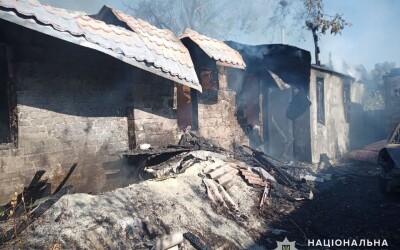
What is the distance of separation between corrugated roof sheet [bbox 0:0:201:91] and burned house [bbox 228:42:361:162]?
14.3 ft

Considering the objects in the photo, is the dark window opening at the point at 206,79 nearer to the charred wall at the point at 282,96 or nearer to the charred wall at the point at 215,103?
the charred wall at the point at 215,103

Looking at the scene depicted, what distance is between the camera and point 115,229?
165 inches

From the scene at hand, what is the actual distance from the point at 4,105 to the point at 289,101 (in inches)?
424

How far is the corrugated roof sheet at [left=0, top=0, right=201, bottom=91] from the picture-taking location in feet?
15.0

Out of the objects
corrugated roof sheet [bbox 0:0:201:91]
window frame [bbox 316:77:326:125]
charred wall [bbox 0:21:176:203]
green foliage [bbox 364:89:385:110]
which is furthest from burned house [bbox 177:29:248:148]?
green foliage [bbox 364:89:385:110]

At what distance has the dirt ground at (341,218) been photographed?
555 centimetres

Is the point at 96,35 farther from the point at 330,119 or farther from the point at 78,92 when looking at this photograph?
the point at 330,119

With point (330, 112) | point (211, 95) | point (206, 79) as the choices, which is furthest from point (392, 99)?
point (206, 79)

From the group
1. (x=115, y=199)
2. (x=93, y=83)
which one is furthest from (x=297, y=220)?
(x=93, y=83)

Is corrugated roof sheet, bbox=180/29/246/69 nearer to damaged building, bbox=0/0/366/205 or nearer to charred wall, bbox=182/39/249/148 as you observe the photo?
damaged building, bbox=0/0/366/205

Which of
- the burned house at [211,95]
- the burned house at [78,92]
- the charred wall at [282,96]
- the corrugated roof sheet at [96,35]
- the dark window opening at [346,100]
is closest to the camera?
the corrugated roof sheet at [96,35]

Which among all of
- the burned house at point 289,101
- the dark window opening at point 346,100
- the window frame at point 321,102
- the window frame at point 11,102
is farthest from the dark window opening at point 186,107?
the dark window opening at point 346,100

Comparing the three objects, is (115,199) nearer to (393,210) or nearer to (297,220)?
(297,220)

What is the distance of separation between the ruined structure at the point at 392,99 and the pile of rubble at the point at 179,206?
13.8 m
